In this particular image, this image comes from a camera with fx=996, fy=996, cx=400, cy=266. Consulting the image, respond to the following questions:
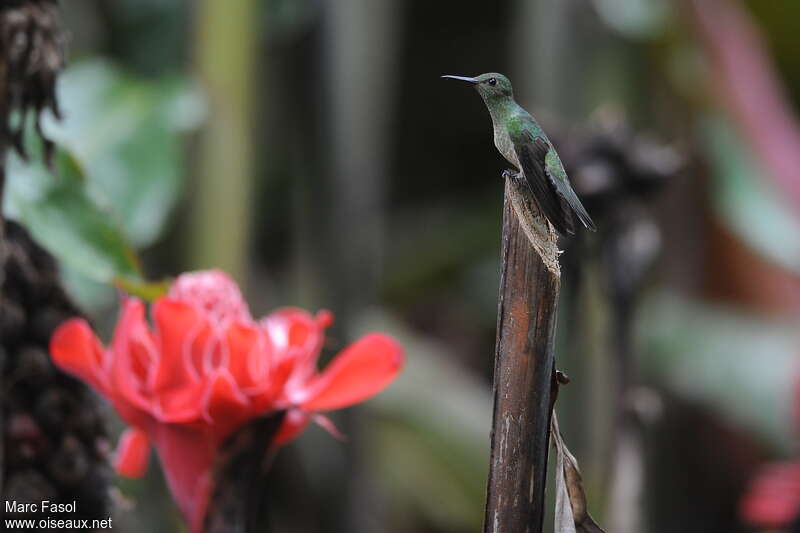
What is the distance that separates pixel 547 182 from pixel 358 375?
94 mm

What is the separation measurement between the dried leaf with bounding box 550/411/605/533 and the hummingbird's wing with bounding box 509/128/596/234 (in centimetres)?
5

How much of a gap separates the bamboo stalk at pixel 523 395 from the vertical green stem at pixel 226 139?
560 millimetres

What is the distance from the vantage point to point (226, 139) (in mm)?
782

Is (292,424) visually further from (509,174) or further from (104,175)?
(104,175)

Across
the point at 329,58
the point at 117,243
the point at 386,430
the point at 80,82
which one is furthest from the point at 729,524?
the point at 117,243

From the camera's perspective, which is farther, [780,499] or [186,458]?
[780,499]

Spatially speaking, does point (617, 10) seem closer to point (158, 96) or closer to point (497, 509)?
point (158, 96)

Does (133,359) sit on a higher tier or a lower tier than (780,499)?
higher

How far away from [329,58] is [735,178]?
0.43 metres

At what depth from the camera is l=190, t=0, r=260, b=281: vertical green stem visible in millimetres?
773

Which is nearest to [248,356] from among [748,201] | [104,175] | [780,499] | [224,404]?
[224,404]

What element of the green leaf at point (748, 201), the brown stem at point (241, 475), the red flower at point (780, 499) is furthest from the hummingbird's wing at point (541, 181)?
the green leaf at point (748, 201)

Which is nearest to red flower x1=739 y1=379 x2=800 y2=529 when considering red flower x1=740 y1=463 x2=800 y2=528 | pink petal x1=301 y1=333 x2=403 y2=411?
red flower x1=740 y1=463 x2=800 y2=528

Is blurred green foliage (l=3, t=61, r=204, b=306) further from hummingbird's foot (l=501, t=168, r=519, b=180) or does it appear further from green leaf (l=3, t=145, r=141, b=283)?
hummingbird's foot (l=501, t=168, r=519, b=180)
